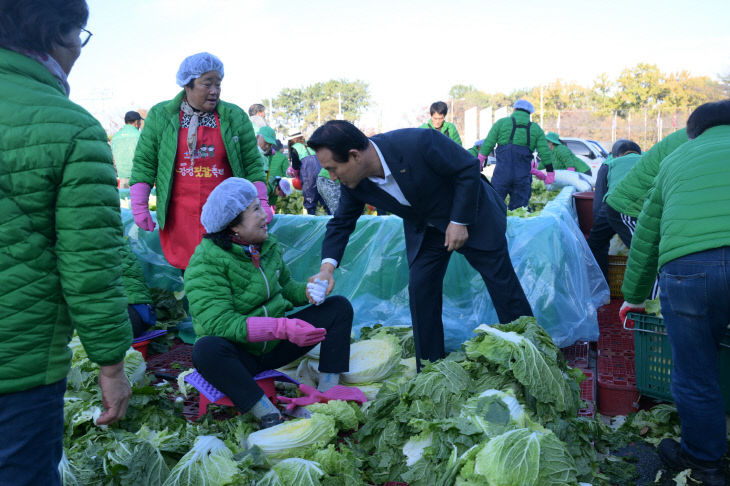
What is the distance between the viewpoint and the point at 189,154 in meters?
3.87

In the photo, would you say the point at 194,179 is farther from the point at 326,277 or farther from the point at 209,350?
the point at 209,350

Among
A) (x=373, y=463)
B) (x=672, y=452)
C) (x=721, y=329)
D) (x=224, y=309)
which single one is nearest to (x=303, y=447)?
(x=373, y=463)

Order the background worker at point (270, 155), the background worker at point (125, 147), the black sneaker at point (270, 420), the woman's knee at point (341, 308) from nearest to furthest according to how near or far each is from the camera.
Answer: the black sneaker at point (270, 420) → the woman's knee at point (341, 308) → the background worker at point (270, 155) → the background worker at point (125, 147)

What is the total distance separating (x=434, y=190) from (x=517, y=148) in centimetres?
507

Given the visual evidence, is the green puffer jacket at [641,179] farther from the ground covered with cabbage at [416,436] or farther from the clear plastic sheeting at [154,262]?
the clear plastic sheeting at [154,262]

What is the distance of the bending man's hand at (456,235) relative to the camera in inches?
120

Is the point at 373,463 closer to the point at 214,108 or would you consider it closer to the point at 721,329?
the point at 721,329

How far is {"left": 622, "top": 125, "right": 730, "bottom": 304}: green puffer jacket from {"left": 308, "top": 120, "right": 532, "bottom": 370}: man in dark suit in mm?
853

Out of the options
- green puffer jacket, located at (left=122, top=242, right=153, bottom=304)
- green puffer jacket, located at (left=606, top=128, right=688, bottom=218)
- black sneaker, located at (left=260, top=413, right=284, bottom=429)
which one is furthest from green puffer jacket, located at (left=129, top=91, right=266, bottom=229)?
green puffer jacket, located at (left=606, top=128, right=688, bottom=218)

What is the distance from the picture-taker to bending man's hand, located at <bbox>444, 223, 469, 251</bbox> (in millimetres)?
3055

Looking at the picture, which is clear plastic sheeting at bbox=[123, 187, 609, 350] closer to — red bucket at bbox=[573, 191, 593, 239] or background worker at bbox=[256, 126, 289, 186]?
background worker at bbox=[256, 126, 289, 186]

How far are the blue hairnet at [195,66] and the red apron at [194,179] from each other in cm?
35

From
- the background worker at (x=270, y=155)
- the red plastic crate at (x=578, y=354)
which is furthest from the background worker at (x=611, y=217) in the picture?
the background worker at (x=270, y=155)

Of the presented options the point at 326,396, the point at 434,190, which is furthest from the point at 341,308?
the point at 434,190
